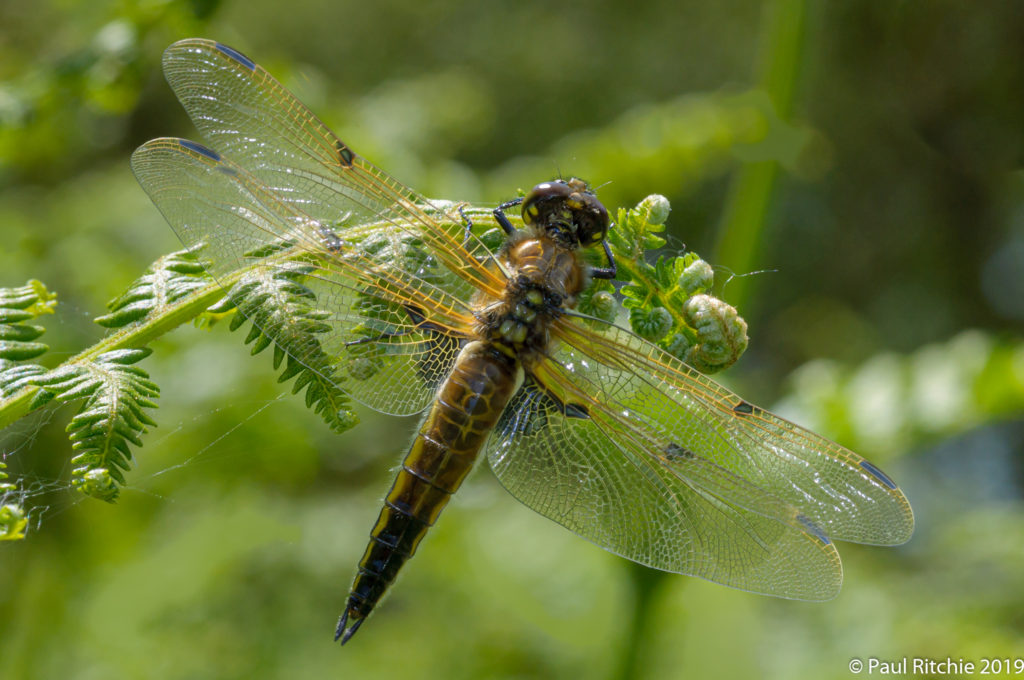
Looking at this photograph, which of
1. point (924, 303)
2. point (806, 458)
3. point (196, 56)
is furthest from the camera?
point (924, 303)

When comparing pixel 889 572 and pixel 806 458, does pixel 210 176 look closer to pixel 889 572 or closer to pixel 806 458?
pixel 806 458

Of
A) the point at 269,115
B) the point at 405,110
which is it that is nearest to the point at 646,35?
the point at 405,110

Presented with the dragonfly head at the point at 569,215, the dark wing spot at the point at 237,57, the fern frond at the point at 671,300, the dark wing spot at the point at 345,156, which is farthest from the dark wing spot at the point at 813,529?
the dark wing spot at the point at 237,57

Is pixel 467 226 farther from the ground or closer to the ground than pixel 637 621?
farther from the ground

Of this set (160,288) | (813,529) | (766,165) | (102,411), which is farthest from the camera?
(766,165)

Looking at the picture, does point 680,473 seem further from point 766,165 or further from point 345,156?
point 766,165

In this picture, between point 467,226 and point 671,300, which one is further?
point 467,226

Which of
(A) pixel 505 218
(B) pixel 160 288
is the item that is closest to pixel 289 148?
(B) pixel 160 288

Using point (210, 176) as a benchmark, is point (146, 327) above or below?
below
